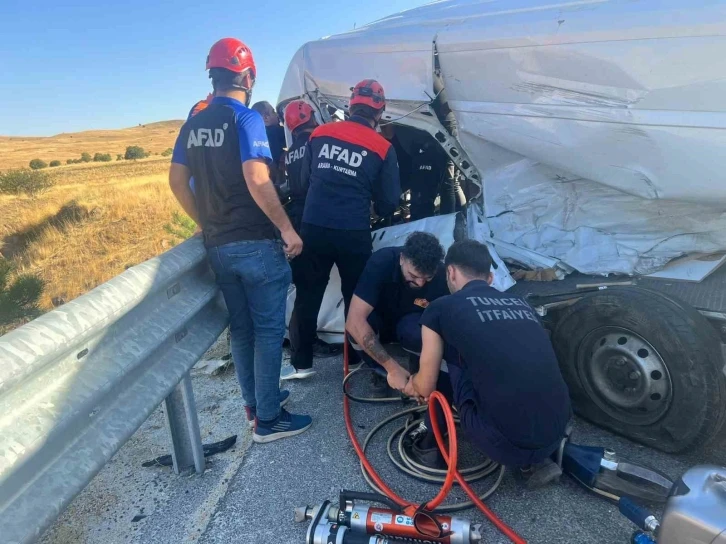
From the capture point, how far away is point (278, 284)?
9.83 feet

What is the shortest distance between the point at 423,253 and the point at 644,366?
129cm

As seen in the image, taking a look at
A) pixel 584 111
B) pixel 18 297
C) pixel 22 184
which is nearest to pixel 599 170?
pixel 584 111

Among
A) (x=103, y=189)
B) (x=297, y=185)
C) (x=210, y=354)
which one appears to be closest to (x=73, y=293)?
(x=210, y=354)

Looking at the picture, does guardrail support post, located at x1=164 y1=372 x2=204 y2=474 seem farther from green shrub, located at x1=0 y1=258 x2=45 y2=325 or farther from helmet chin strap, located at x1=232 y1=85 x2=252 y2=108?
green shrub, located at x1=0 y1=258 x2=45 y2=325

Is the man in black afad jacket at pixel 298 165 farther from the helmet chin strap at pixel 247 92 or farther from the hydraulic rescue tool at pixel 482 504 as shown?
the hydraulic rescue tool at pixel 482 504

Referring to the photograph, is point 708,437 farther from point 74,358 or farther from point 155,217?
point 155,217

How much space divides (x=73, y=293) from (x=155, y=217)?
6.27m

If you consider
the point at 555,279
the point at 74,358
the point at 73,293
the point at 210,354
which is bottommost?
the point at 73,293

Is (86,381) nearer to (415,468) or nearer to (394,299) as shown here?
(415,468)

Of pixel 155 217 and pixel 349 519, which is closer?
pixel 349 519

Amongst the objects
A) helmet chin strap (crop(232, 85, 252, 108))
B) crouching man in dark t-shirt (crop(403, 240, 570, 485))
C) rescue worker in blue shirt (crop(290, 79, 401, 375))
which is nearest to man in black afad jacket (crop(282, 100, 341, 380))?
rescue worker in blue shirt (crop(290, 79, 401, 375))

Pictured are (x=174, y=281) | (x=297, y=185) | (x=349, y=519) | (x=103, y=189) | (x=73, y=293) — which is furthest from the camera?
(x=103, y=189)

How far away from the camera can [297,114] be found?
4211mm

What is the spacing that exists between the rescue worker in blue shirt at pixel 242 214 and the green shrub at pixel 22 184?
65.4 feet
